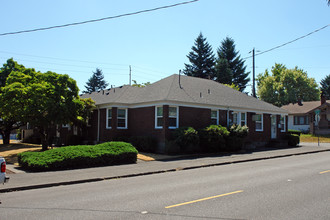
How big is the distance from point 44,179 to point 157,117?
10.9 meters

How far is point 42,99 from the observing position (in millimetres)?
18672

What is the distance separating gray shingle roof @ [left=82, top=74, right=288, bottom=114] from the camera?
2173 centimetres

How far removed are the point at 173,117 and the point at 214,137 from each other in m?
3.22

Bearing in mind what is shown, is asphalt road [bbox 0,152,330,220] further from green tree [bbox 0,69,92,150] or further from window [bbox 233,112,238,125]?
window [bbox 233,112,238,125]

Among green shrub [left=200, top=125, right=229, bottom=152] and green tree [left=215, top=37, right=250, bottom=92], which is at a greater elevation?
green tree [left=215, top=37, right=250, bottom=92]

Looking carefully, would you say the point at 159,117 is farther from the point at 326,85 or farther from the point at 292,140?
the point at 326,85

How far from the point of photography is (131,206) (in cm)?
709

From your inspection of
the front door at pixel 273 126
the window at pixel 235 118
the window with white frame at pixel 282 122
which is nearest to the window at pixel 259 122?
the front door at pixel 273 126

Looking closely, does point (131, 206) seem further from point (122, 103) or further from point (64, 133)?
point (64, 133)

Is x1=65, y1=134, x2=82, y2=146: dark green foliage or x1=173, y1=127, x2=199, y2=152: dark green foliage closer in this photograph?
x1=173, y1=127, x2=199, y2=152: dark green foliage

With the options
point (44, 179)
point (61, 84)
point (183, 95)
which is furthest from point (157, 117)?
point (44, 179)

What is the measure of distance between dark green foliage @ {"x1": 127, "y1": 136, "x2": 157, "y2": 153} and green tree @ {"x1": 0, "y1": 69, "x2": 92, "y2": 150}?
15.3 ft

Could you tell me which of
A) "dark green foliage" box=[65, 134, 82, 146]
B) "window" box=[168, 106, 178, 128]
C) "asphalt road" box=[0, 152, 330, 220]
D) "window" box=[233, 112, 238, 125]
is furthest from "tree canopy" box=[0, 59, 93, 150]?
"window" box=[233, 112, 238, 125]

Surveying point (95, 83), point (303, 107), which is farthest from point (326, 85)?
point (95, 83)
